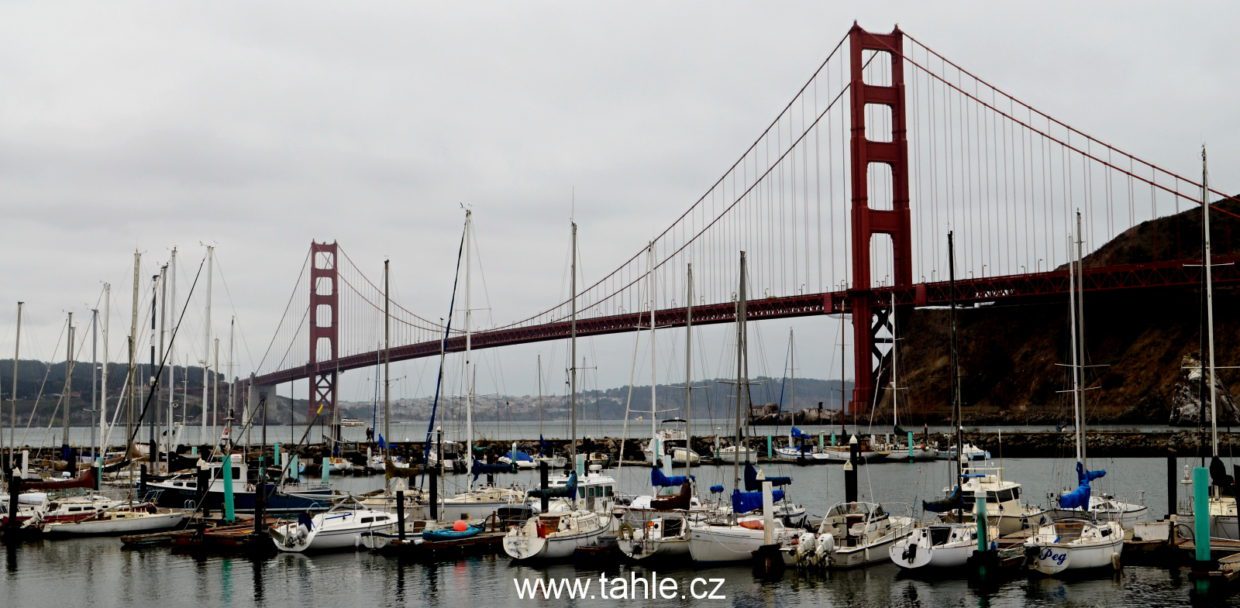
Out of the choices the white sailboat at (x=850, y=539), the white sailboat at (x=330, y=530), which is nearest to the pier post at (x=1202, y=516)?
the white sailboat at (x=850, y=539)

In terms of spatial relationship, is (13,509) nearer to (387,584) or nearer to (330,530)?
(330,530)

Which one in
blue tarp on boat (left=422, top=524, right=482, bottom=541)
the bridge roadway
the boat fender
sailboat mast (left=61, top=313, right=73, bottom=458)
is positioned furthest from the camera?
the bridge roadway

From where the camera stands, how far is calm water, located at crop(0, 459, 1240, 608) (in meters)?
24.4

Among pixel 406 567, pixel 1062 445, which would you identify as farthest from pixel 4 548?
pixel 1062 445

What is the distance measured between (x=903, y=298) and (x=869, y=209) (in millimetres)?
7621

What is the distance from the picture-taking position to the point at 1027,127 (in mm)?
85625

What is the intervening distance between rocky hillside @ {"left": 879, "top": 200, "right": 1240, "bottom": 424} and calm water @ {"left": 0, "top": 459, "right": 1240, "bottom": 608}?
205 feet

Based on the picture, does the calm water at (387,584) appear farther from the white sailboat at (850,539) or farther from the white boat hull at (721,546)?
the white boat hull at (721,546)

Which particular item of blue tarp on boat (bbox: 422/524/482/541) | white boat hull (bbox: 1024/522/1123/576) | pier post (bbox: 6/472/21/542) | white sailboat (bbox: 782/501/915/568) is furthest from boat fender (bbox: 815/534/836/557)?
pier post (bbox: 6/472/21/542)

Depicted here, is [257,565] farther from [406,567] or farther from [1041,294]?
[1041,294]

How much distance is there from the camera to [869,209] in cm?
9025

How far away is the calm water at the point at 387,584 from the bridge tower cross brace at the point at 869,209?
59553 millimetres

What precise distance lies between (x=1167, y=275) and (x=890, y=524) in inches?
2218

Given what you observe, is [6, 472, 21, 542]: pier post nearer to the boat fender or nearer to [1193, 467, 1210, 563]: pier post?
the boat fender
